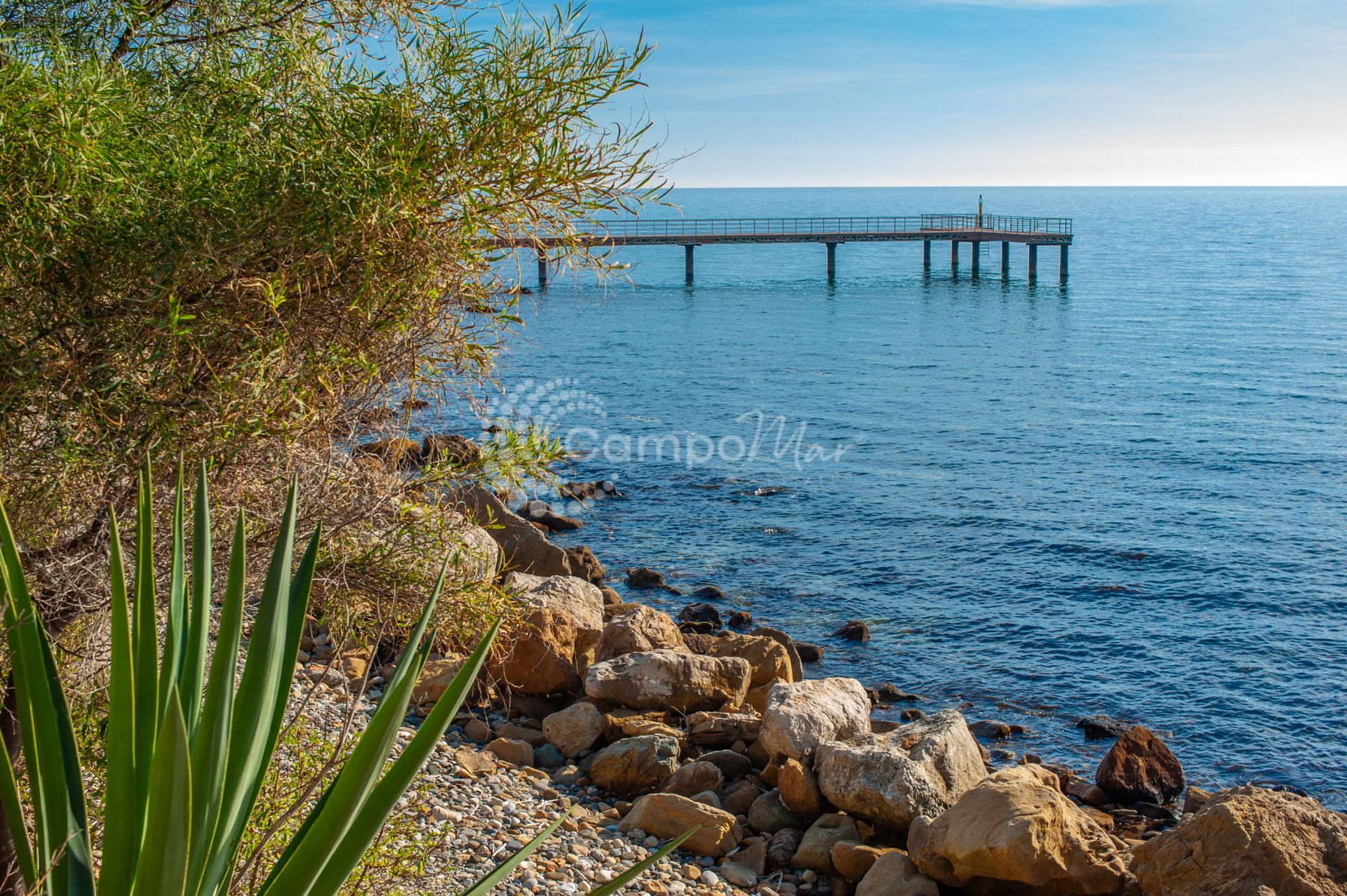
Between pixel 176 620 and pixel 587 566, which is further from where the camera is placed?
pixel 587 566

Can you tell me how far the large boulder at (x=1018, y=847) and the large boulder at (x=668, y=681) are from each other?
3945 mm

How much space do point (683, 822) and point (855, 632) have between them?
9743 mm

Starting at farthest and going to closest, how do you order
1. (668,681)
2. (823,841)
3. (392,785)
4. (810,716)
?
(668,681)
(810,716)
(823,841)
(392,785)

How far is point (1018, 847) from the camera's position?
28.1 ft

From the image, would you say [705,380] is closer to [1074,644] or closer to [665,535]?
[665,535]

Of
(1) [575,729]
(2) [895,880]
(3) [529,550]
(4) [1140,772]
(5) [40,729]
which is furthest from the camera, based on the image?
(3) [529,550]

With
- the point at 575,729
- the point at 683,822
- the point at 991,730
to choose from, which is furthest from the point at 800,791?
the point at 991,730

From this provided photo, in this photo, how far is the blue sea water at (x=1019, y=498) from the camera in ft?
56.4

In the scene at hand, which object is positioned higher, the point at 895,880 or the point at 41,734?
Answer: the point at 41,734

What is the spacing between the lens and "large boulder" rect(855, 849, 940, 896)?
8.89 metres

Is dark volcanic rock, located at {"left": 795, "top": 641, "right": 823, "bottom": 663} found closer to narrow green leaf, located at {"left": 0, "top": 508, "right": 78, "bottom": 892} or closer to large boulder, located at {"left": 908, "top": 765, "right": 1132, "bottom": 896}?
large boulder, located at {"left": 908, "top": 765, "right": 1132, "bottom": 896}

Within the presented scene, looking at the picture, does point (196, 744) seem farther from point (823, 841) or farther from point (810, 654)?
point (810, 654)

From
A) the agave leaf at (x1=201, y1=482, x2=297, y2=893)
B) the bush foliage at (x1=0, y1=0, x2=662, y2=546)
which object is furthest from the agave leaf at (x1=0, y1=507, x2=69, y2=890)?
the bush foliage at (x1=0, y1=0, x2=662, y2=546)

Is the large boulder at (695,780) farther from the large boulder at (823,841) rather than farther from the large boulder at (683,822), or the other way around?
the large boulder at (823,841)
